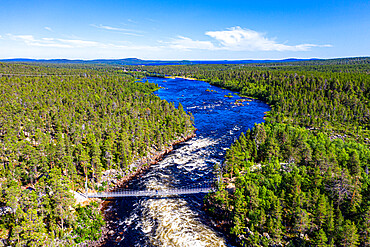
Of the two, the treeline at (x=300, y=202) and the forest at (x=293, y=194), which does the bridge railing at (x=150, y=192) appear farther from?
the treeline at (x=300, y=202)

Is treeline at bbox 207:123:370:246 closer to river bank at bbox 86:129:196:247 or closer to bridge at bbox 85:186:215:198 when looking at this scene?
bridge at bbox 85:186:215:198

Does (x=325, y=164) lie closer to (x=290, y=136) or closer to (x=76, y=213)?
(x=290, y=136)

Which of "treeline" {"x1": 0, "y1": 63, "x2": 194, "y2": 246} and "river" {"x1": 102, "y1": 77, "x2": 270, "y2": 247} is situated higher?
"treeline" {"x1": 0, "y1": 63, "x2": 194, "y2": 246}

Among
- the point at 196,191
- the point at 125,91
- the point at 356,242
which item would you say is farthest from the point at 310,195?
the point at 125,91

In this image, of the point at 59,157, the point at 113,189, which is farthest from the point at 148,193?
the point at 59,157

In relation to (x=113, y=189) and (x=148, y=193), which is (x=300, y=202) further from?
(x=113, y=189)

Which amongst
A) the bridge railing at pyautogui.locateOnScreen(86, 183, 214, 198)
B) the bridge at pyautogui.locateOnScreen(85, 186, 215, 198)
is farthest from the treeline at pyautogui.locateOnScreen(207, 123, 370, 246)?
the bridge railing at pyautogui.locateOnScreen(86, 183, 214, 198)

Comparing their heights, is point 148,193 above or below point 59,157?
below
